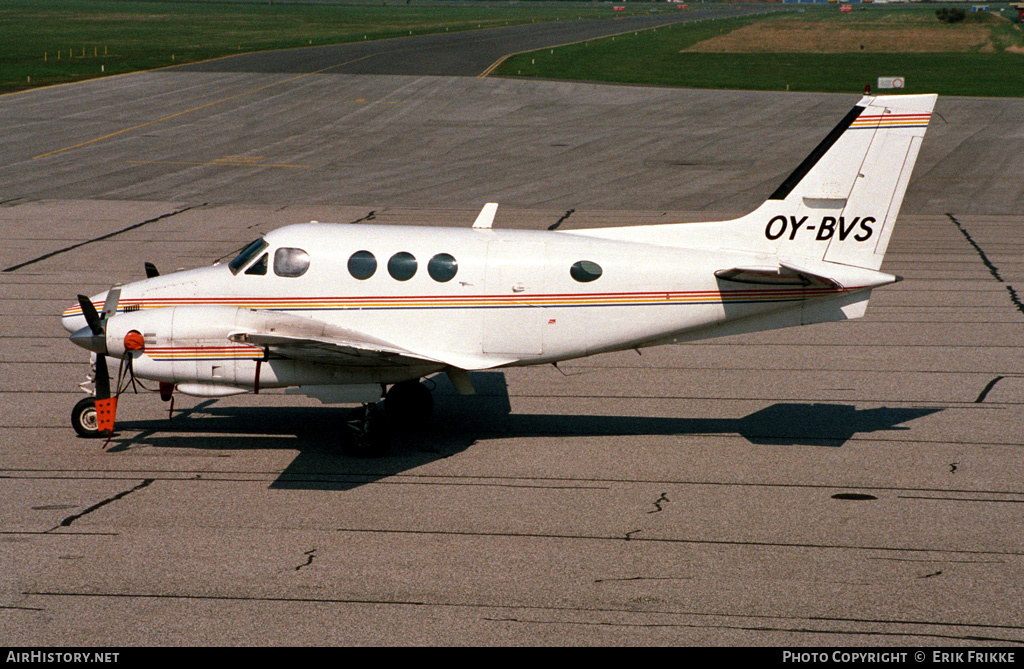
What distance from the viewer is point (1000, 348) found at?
19.9 metres

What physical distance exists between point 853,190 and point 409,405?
7.16m

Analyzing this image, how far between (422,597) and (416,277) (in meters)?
5.55

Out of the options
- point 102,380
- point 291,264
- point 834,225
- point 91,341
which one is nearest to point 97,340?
point 91,341

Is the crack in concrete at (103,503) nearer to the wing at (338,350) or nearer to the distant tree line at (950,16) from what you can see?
the wing at (338,350)

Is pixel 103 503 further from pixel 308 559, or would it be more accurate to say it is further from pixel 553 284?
pixel 553 284

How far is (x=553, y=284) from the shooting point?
1476 centimetres

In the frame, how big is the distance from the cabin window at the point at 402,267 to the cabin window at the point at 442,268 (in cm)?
24

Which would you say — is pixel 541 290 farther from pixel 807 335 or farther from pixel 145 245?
pixel 145 245

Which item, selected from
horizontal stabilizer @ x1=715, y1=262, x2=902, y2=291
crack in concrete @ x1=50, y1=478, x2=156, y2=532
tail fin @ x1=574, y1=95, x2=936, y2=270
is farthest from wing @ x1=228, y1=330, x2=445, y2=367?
horizontal stabilizer @ x1=715, y1=262, x2=902, y2=291

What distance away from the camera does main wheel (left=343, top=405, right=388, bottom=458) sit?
1445cm

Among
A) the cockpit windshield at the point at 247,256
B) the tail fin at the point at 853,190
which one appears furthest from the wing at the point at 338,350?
the tail fin at the point at 853,190

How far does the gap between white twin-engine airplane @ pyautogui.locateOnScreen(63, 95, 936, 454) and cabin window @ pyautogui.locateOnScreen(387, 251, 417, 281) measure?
14 millimetres

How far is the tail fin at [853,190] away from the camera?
14680 mm
